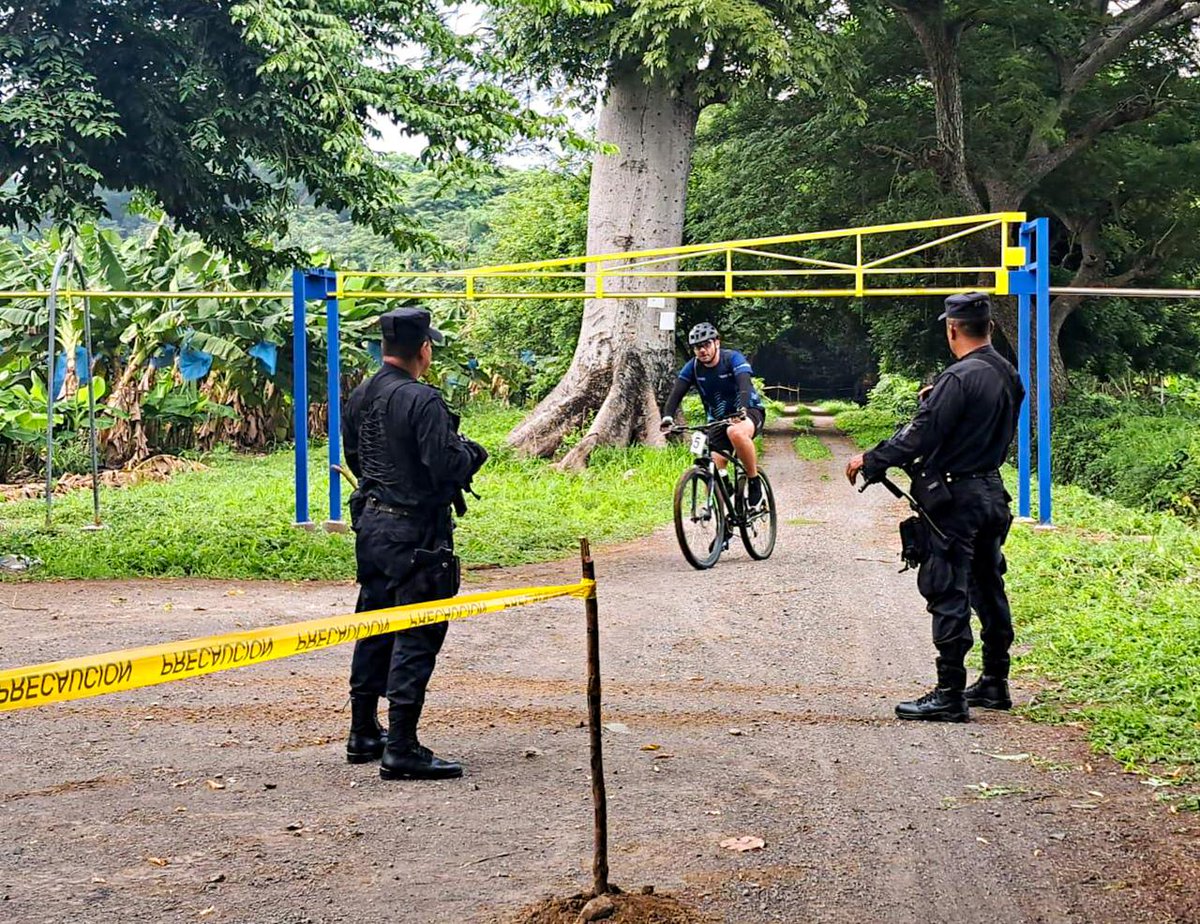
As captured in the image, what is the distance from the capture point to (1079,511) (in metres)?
13.6

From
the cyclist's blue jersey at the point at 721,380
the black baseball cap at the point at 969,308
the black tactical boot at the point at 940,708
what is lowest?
the black tactical boot at the point at 940,708

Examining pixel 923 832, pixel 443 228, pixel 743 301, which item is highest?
pixel 443 228

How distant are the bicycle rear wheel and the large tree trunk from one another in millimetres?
8094

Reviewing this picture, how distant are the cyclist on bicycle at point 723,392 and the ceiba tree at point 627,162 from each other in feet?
25.1

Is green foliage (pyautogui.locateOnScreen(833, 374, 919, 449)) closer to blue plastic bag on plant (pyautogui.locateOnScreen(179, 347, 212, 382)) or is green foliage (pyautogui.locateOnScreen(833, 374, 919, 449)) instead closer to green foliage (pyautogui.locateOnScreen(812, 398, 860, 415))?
green foliage (pyautogui.locateOnScreen(812, 398, 860, 415))

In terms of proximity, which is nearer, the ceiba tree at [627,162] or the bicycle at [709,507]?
the bicycle at [709,507]

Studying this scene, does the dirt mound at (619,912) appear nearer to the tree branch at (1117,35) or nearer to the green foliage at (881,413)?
the tree branch at (1117,35)

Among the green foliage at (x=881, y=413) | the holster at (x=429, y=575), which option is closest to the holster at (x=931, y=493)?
the holster at (x=429, y=575)

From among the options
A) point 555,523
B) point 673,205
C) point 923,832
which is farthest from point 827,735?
point 673,205

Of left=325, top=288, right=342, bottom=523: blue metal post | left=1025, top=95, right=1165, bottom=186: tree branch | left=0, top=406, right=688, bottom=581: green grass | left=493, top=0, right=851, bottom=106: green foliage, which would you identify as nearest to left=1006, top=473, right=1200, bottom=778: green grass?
left=0, top=406, right=688, bottom=581: green grass

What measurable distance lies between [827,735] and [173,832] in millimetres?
2728

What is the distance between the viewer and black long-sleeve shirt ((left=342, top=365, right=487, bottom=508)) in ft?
17.5

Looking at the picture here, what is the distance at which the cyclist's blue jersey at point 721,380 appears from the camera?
10.7m

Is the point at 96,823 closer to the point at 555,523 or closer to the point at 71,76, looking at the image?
the point at 71,76
